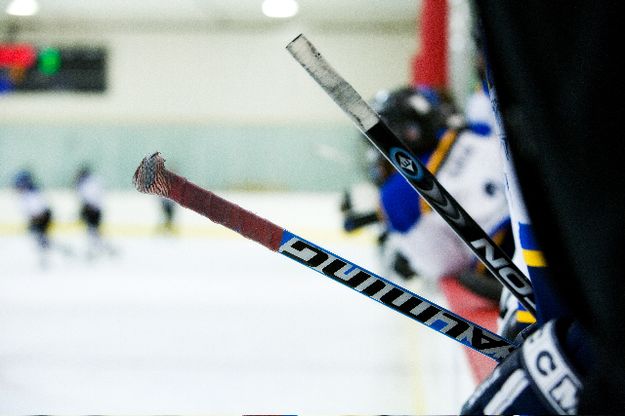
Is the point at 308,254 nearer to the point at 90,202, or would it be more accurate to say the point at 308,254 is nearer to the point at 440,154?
the point at 440,154

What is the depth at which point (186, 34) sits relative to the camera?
37.6ft

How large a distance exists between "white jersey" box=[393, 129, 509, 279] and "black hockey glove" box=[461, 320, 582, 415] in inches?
50.7

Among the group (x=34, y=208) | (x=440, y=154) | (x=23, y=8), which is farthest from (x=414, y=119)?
(x=23, y=8)

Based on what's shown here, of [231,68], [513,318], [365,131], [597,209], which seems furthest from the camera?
[231,68]

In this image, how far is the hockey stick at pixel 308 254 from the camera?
718 millimetres

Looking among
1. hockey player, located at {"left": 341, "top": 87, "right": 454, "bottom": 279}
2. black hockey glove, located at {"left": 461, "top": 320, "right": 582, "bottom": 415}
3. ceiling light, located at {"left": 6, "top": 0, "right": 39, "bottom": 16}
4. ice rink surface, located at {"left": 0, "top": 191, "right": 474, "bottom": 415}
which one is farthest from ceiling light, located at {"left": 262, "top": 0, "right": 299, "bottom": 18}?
black hockey glove, located at {"left": 461, "top": 320, "right": 582, "bottom": 415}

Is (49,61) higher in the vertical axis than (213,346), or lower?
higher

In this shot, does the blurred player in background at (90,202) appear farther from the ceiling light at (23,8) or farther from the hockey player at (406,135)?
the hockey player at (406,135)

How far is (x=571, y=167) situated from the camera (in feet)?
1.83

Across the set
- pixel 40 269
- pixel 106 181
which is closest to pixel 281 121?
pixel 106 181

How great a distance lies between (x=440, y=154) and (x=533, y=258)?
5.35 feet

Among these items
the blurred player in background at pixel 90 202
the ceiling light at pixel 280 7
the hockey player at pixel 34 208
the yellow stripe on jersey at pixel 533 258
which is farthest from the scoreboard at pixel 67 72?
the yellow stripe on jersey at pixel 533 258

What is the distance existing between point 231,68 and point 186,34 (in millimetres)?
911

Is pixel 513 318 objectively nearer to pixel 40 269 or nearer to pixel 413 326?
pixel 413 326
